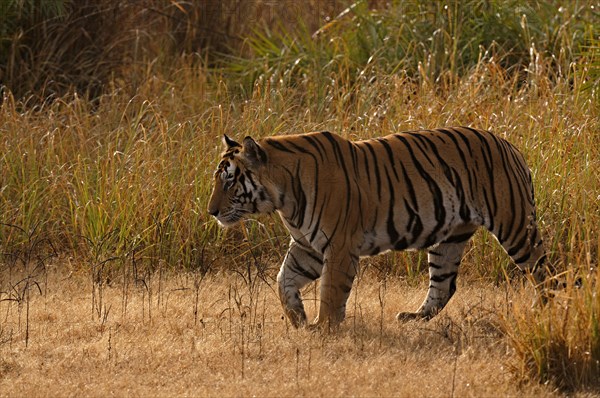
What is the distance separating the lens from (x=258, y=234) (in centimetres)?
780

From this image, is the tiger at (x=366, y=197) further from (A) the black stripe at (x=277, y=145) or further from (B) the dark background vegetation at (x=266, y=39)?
(B) the dark background vegetation at (x=266, y=39)

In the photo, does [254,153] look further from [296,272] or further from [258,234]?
[258,234]

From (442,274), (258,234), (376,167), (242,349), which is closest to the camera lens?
(242,349)

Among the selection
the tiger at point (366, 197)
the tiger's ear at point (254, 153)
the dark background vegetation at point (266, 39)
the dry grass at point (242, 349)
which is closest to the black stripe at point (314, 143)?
the tiger at point (366, 197)

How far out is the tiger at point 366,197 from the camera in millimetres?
5996

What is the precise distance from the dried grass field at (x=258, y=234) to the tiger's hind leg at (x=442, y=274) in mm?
135

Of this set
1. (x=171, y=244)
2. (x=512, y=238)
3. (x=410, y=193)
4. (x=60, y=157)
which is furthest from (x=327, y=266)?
(x=60, y=157)

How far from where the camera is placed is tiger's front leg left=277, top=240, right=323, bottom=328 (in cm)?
624

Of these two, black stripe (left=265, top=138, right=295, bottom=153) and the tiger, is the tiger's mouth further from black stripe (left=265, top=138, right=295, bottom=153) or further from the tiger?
black stripe (left=265, top=138, right=295, bottom=153)

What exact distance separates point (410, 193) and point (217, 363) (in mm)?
1405

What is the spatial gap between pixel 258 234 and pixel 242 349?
2.32m

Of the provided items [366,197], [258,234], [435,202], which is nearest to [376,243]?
[366,197]

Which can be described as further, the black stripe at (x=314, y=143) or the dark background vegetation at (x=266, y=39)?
the dark background vegetation at (x=266, y=39)

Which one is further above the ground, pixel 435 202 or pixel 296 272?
pixel 435 202
